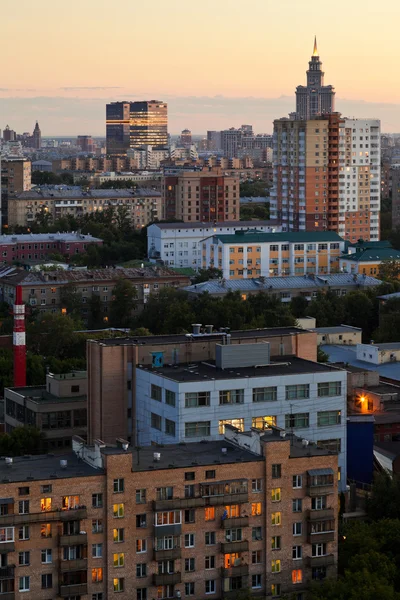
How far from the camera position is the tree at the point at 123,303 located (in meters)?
58.9

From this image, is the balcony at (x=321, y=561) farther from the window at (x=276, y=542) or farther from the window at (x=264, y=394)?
the window at (x=264, y=394)

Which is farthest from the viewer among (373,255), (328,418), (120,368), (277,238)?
(277,238)

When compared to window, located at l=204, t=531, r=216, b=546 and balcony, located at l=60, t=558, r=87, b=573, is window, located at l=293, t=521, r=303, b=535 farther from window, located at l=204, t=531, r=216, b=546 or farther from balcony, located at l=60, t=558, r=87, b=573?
balcony, located at l=60, t=558, r=87, b=573

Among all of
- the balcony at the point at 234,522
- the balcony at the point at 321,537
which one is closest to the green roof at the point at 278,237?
the balcony at the point at 321,537

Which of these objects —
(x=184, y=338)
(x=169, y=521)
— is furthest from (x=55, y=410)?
(x=169, y=521)

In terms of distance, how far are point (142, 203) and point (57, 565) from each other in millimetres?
79784

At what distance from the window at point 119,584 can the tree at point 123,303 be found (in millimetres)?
35815

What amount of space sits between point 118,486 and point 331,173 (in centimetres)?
5735

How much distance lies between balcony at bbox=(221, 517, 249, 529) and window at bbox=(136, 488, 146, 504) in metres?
1.34

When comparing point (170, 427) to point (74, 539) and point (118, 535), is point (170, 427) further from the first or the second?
point (74, 539)

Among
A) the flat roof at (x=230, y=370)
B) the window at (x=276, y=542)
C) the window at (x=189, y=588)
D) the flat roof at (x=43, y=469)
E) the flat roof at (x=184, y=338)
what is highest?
the flat roof at (x=184, y=338)

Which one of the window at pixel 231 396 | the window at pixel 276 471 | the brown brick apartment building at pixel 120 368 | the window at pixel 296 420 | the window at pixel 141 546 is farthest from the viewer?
the brown brick apartment building at pixel 120 368

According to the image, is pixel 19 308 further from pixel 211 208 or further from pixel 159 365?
pixel 211 208

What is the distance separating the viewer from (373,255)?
6775 cm
